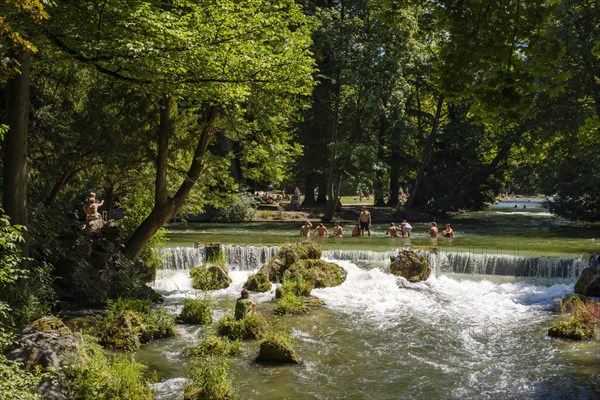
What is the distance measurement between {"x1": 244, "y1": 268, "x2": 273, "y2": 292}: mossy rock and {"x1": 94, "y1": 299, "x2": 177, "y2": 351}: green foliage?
5234mm

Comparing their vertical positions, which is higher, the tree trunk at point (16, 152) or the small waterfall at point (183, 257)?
the tree trunk at point (16, 152)

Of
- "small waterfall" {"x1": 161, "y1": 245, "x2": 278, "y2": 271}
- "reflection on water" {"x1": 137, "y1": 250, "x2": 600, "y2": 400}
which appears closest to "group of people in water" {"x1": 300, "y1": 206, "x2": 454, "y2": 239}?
"small waterfall" {"x1": 161, "y1": 245, "x2": 278, "y2": 271}

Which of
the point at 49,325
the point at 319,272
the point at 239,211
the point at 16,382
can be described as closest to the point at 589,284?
the point at 319,272

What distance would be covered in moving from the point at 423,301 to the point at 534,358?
5873mm

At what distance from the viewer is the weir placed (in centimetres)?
2120

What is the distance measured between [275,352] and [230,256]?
11.6 meters

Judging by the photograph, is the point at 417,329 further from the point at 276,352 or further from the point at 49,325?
the point at 49,325

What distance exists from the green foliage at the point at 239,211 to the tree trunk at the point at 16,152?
24.4 meters

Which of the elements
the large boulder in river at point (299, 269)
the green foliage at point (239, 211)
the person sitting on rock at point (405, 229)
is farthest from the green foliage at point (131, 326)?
the green foliage at point (239, 211)

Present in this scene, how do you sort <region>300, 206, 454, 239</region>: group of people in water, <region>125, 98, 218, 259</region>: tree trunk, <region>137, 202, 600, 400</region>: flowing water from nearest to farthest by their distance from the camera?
1. <region>137, 202, 600, 400</region>: flowing water
2. <region>125, 98, 218, 259</region>: tree trunk
3. <region>300, 206, 454, 239</region>: group of people in water

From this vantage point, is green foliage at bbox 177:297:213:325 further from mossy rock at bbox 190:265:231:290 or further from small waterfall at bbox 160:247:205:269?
small waterfall at bbox 160:247:205:269

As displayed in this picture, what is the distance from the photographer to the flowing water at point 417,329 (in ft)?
35.4

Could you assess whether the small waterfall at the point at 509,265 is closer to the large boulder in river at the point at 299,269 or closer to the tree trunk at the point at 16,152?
the large boulder in river at the point at 299,269

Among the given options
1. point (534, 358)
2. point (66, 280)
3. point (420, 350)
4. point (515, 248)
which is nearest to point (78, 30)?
point (66, 280)
